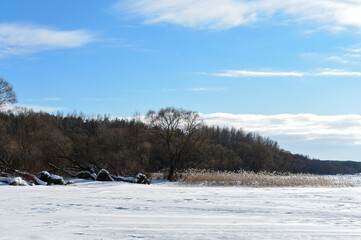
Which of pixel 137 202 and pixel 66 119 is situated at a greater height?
pixel 66 119

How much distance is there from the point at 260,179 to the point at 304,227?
1783 centimetres

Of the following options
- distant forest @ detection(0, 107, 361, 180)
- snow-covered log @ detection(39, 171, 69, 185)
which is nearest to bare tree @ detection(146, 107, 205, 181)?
distant forest @ detection(0, 107, 361, 180)

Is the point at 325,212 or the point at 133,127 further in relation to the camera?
the point at 133,127

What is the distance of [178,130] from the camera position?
35219 mm

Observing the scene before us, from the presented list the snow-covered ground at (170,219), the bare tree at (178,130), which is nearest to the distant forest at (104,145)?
the bare tree at (178,130)

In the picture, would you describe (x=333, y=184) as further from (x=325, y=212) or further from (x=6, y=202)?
(x=6, y=202)

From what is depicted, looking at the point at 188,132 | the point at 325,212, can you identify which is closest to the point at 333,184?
the point at 188,132

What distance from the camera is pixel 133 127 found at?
34.8 m

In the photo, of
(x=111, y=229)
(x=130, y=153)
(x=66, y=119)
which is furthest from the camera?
(x=66, y=119)

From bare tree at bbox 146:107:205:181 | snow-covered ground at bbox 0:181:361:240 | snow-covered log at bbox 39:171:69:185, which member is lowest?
snow-covered log at bbox 39:171:69:185

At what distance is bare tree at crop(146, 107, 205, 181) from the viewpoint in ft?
113

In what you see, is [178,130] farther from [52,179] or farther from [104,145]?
[52,179]

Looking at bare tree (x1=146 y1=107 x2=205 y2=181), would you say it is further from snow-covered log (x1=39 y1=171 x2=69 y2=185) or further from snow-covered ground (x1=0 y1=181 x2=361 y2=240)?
snow-covered ground (x1=0 y1=181 x2=361 y2=240)

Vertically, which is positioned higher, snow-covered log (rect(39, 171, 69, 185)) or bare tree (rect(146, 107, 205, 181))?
bare tree (rect(146, 107, 205, 181))
